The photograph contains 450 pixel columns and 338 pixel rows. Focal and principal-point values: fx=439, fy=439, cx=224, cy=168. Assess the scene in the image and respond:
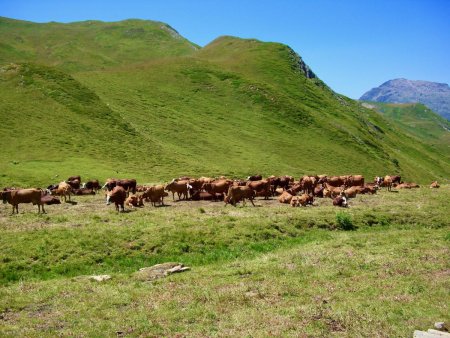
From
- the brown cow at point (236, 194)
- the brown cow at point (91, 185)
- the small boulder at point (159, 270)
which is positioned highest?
the brown cow at point (236, 194)

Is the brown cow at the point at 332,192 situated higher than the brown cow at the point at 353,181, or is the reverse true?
the brown cow at the point at 353,181

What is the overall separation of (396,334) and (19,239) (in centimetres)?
1649

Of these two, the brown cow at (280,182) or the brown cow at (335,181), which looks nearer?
the brown cow at (280,182)

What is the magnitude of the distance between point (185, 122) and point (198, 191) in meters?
46.7

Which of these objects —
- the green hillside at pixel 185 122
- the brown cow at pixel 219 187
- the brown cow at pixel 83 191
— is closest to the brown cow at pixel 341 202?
the brown cow at pixel 219 187

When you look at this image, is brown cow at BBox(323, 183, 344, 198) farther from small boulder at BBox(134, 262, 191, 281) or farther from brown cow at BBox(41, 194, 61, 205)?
small boulder at BBox(134, 262, 191, 281)

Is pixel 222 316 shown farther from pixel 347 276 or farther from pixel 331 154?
pixel 331 154

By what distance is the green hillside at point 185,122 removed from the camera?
174 ft

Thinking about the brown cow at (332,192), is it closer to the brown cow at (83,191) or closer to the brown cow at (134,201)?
the brown cow at (134,201)

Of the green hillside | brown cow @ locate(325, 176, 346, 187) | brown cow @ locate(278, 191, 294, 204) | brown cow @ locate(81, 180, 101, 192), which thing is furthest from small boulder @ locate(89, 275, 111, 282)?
brown cow @ locate(325, 176, 346, 187)

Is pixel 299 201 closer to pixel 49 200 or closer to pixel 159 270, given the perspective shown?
pixel 159 270

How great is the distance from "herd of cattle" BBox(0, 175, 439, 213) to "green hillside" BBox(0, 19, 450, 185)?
9.21 meters

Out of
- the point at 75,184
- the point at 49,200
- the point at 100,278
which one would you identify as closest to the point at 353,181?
the point at 75,184

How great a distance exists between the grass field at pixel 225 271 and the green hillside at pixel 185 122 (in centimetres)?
2247
